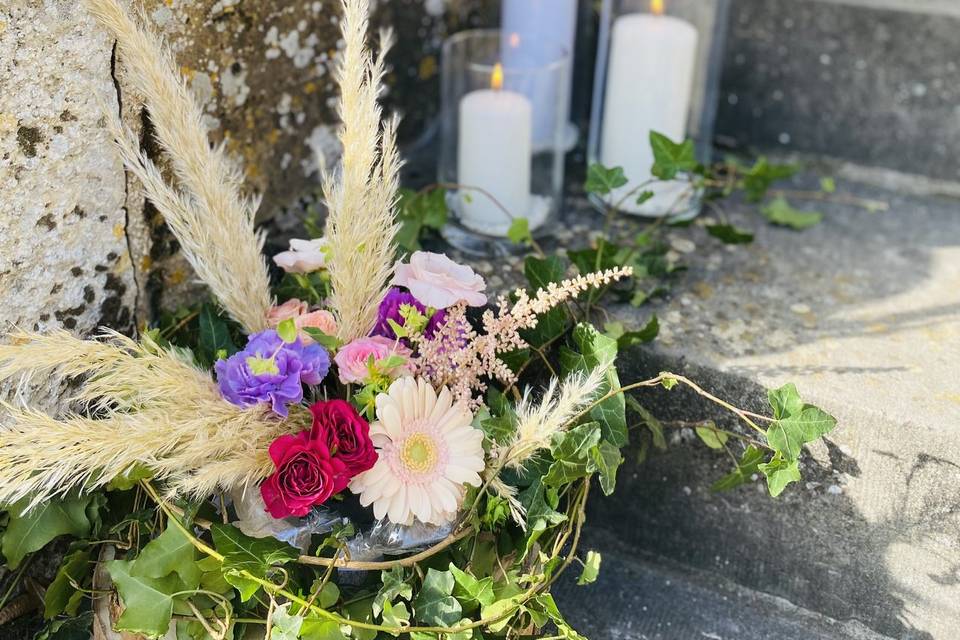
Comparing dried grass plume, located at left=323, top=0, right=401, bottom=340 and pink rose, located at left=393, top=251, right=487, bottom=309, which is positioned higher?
dried grass plume, located at left=323, top=0, right=401, bottom=340

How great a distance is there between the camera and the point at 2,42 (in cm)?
75

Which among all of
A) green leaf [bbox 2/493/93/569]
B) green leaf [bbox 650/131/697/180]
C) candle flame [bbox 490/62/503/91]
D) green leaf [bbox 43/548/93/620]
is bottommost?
green leaf [bbox 43/548/93/620]

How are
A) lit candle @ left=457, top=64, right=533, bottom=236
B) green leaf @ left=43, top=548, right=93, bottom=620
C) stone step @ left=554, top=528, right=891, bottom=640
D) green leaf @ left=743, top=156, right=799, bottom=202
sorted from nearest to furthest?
1. green leaf @ left=43, top=548, right=93, bottom=620
2. stone step @ left=554, top=528, right=891, bottom=640
3. lit candle @ left=457, top=64, right=533, bottom=236
4. green leaf @ left=743, top=156, right=799, bottom=202

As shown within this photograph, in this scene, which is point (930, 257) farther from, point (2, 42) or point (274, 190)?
point (2, 42)

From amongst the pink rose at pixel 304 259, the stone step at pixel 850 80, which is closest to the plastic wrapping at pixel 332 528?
the pink rose at pixel 304 259

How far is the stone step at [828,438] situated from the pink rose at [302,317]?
1.05 feet

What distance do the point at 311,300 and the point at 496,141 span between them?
0.96ft

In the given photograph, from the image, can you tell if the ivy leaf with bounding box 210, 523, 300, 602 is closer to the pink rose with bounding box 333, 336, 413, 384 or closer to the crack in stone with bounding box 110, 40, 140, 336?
the pink rose with bounding box 333, 336, 413, 384

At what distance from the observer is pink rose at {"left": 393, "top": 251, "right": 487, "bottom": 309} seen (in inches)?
31.9

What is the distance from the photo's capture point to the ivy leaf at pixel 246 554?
0.76m

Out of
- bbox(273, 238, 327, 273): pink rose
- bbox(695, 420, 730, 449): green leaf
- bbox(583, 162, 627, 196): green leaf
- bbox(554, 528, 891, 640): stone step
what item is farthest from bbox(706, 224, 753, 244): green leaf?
bbox(273, 238, 327, 273): pink rose

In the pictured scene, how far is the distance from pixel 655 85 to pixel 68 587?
0.85m

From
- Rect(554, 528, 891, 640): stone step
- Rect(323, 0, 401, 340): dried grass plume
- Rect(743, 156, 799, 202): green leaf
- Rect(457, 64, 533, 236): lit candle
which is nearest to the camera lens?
Rect(323, 0, 401, 340): dried grass plume

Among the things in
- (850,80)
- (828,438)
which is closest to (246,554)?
(828,438)
